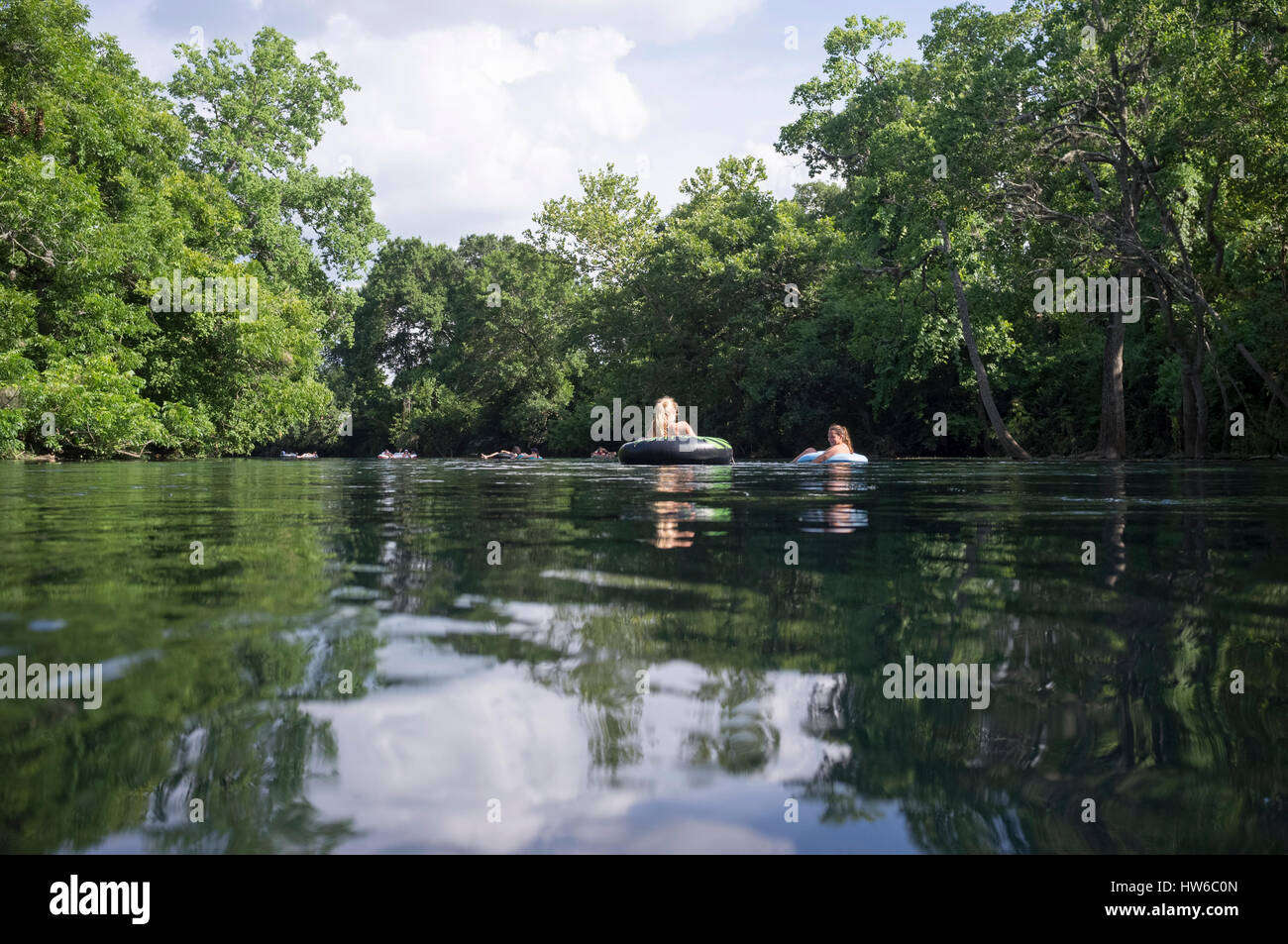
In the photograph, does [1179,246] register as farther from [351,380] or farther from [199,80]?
[351,380]

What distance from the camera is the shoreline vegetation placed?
20.0 meters

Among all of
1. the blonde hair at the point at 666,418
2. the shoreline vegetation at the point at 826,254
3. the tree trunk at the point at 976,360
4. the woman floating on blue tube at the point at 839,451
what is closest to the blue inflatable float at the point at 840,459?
the woman floating on blue tube at the point at 839,451

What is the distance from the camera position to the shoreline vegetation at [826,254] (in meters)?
20.0

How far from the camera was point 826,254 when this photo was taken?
36.6 m

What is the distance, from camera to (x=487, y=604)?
2.88 m

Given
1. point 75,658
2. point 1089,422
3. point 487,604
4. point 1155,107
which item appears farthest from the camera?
point 1089,422

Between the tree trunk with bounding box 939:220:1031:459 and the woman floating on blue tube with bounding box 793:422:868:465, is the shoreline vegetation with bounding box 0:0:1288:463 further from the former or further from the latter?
the woman floating on blue tube with bounding box 793:422:868:465

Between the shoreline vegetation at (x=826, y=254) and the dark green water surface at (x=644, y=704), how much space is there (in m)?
17.5

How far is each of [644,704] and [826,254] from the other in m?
36.5

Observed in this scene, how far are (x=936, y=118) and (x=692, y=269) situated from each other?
17.3 metres

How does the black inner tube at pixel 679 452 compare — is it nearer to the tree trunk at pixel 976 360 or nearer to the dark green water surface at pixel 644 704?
the tree trunk at pixel 976 360

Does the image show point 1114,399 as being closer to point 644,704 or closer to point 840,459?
point 840,459

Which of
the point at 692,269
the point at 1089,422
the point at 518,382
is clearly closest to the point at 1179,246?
the point at 1089,422
